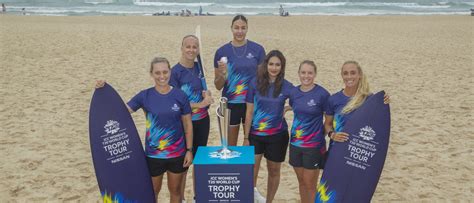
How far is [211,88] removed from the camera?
10.7 meters

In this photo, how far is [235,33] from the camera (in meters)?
4.59

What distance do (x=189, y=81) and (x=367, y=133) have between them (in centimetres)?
183

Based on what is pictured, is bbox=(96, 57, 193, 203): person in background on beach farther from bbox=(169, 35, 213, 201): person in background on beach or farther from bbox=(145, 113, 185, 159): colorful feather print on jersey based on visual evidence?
bbox=(169, 35, 213, 201): person in background on beach

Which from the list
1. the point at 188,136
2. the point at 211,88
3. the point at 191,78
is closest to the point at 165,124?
the point at 188,136

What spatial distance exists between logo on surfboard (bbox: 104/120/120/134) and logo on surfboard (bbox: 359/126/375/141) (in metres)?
2.30

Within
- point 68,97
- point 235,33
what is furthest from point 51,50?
point 235,33

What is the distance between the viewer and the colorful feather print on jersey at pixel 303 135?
3939 millimetres

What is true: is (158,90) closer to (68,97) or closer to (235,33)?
(235,33)

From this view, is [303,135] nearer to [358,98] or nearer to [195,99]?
[358,98]

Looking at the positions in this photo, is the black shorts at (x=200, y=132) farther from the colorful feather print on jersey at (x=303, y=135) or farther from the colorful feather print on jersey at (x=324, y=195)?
the colorful feather print on jersey at (x=324, y=195)

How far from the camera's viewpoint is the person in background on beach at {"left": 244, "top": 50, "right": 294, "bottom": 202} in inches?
157

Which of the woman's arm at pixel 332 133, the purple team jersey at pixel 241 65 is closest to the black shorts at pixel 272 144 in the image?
the woman's arm at pixel 332 133

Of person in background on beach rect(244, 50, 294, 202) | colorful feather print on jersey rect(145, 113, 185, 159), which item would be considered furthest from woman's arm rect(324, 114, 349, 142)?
colorful feather print on jersey rect(145, 113, 185, 159)

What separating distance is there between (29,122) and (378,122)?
22.9 ft
